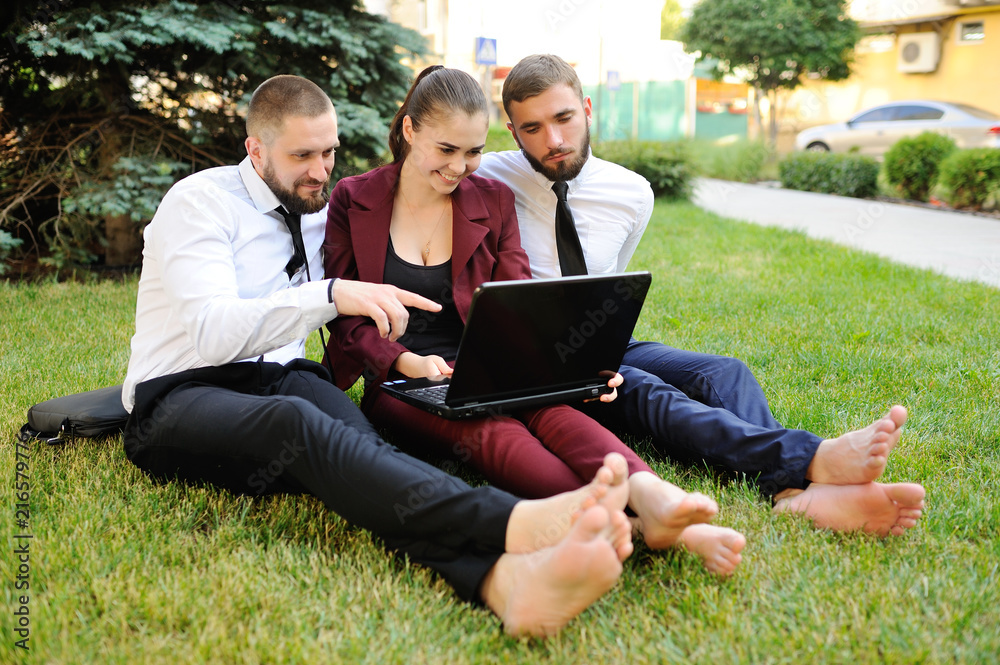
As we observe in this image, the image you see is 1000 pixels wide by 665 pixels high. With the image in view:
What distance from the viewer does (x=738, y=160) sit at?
606 inches

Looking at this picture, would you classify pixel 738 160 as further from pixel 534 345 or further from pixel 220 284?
pixel 220 284

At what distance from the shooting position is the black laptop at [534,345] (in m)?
2.07

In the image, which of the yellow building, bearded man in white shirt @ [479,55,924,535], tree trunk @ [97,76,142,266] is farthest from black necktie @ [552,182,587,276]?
the yellow building

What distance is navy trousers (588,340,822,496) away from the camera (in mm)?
2336

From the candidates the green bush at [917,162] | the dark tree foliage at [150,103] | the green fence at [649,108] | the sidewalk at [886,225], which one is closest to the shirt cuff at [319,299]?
the dark tree foliage at [150,103]

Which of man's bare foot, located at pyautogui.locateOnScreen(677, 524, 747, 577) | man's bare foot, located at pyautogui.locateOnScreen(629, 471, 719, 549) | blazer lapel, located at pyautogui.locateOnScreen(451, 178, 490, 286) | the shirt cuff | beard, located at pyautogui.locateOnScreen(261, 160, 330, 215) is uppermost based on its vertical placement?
beard, located at pyautogui.locateOnScreen(261, 160, 330, 215)

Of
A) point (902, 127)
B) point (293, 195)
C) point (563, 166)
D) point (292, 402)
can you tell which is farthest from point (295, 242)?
point (902, 127)

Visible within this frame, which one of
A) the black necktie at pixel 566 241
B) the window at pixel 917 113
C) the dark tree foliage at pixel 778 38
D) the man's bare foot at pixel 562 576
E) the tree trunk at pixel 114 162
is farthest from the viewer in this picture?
the dark tree foliage at pixel 778 38

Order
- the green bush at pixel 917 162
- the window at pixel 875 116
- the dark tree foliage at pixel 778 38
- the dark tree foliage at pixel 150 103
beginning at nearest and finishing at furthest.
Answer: the dark tree foliage at pixel 150 103 → the green bush at pixel 917 162 → the window at pixel 875 116 → the dark tree foliage at pixel 778 38

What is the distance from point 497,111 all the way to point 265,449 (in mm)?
21494

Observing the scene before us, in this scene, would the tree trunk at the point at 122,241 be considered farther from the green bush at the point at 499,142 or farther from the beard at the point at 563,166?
the green bush at the point at 499,142

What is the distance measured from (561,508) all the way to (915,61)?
20631mm

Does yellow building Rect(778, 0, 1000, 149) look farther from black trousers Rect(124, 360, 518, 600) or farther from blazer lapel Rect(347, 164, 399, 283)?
black trousers Rect(124, 360, 518, 600)

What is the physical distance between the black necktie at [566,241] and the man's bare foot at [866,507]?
4.02 feet
